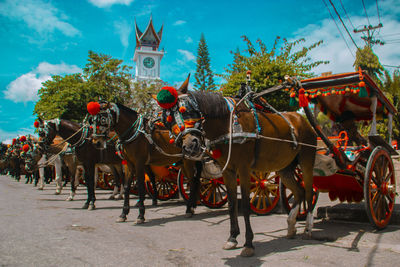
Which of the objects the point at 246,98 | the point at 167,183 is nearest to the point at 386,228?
the point at 246,98

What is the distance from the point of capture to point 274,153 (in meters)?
4.33

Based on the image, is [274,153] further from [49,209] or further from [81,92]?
[81,92]

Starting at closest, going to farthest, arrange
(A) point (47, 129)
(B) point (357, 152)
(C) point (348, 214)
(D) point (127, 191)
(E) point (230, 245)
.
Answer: (E) point (230, 245)
(B) point (357, 152)
(C) point (348, 214)
(D) point (127, 191)
(A) point (47, 129)

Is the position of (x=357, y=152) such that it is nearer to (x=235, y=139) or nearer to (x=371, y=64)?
(x=235, y=139)

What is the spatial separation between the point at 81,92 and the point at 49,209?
1612 centimetres

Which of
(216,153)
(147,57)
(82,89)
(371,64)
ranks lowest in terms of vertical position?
(216,153)

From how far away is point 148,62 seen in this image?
76625 mm

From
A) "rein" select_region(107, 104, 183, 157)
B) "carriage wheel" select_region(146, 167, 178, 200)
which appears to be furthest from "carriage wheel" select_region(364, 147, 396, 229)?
"carriage wheel" select_region(146, 167, 178, 200)

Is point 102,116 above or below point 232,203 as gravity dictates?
above

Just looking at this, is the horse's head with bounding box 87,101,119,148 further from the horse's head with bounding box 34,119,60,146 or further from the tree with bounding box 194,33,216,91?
the tree with bounding box 194,33,216,91

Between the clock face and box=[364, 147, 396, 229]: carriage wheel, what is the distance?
246ft

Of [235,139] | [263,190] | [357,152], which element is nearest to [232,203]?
[235,139]

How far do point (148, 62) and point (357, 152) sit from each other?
7545cm

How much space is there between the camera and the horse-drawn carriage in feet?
15.7
